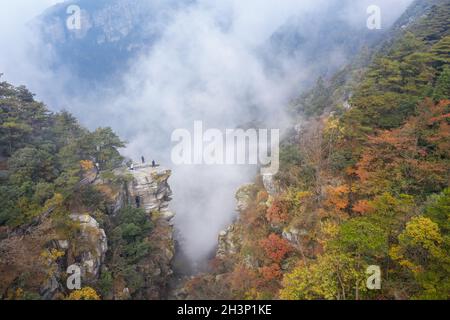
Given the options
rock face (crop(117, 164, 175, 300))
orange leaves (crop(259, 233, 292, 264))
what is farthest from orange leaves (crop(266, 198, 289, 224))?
rock face (crop(117, 164, 175, 300))

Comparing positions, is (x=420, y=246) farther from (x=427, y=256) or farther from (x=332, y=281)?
(x=332, y=281)

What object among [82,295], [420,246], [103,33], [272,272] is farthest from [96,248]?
[103,33]

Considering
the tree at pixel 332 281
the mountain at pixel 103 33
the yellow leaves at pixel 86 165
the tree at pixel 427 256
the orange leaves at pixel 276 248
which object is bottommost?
the orange leaves at pixel 276 248

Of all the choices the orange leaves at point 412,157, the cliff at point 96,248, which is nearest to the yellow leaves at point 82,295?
the cliff at point 96,248

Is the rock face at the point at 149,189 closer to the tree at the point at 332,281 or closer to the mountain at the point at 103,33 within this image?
the tree at the point at 332,281

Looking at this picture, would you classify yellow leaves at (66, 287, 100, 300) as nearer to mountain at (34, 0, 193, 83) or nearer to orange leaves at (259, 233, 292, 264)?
orange leaves at (259, 233, 292, 264)

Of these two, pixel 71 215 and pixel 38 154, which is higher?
pixel 38 154

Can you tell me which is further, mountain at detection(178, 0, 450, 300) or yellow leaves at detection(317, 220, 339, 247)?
yellow leaves at detection(317, 220, 339, 247)
